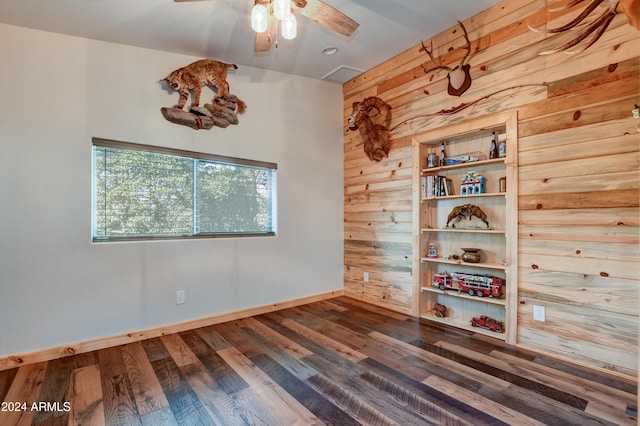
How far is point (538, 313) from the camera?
2.52 metres

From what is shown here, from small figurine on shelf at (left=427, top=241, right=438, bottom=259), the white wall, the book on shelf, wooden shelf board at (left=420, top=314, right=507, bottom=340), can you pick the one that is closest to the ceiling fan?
the white wall

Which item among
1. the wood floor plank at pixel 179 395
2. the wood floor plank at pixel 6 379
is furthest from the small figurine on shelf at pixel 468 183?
the wood floor plank at pixel 6 379

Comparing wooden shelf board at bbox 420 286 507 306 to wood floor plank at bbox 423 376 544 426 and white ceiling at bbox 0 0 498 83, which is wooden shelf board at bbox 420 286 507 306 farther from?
white ceiling at bbox 0 0 498 83

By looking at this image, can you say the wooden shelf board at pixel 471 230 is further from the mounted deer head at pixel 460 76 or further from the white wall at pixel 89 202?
the white wall at pixel 89 202

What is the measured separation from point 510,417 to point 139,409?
2.13 meters

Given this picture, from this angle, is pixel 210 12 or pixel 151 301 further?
pixel 151 301

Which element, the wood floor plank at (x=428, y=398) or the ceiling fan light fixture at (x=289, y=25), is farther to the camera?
the ceiling fan light fixture at (x=289, y=25)

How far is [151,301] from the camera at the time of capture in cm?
299

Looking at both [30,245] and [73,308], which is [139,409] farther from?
[30,245]

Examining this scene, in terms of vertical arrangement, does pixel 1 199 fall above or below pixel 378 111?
below

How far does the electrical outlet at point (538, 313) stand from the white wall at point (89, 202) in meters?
2.50

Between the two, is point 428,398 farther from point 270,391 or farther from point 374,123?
point 374,123

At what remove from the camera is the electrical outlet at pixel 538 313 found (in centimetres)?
250

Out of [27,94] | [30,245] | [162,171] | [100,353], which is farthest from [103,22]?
[100,353]
